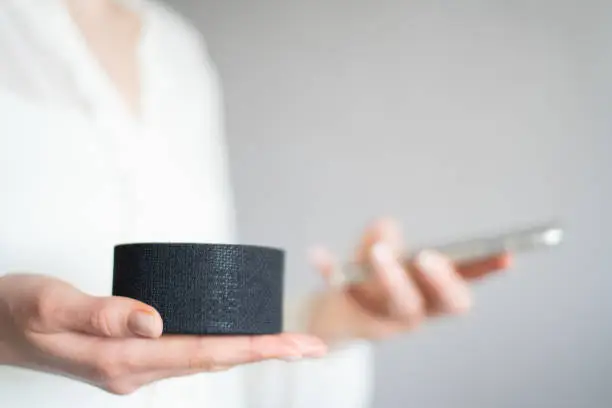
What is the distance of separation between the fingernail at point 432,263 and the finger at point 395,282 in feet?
0.07

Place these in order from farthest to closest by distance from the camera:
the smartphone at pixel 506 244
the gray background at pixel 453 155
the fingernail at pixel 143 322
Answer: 1. the gray background at pixel 453 155
2. the smartphone at pixel 506 244
3. the fingernail at pixel 143 322

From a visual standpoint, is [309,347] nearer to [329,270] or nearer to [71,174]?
[329,270]

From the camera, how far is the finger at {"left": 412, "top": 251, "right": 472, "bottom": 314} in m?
0.44

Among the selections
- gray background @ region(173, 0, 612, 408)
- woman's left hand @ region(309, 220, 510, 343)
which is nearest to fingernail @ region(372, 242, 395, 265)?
woman's left hand @ region(309, 220, 510, 343)

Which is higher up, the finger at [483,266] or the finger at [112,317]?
the finger at [483,266]

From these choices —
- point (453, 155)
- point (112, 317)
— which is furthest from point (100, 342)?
point (453, 155)

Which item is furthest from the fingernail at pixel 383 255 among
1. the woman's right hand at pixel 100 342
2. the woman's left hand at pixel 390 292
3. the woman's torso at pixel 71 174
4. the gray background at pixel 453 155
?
the gray background at pixel 453 155

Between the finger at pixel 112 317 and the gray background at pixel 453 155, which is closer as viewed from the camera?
the finger at pixel 112 317

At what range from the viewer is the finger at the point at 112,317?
31 cm

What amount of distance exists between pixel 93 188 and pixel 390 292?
0.28 metres

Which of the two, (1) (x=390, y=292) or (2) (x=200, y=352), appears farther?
(1) (x=390, y=292)

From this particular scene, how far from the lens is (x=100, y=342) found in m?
0.33

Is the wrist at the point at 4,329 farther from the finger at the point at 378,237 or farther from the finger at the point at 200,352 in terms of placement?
the finger at the point at 378,237

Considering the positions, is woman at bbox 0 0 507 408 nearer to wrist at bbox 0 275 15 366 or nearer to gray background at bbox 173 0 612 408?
wrist at bbox 0 275 15 366
